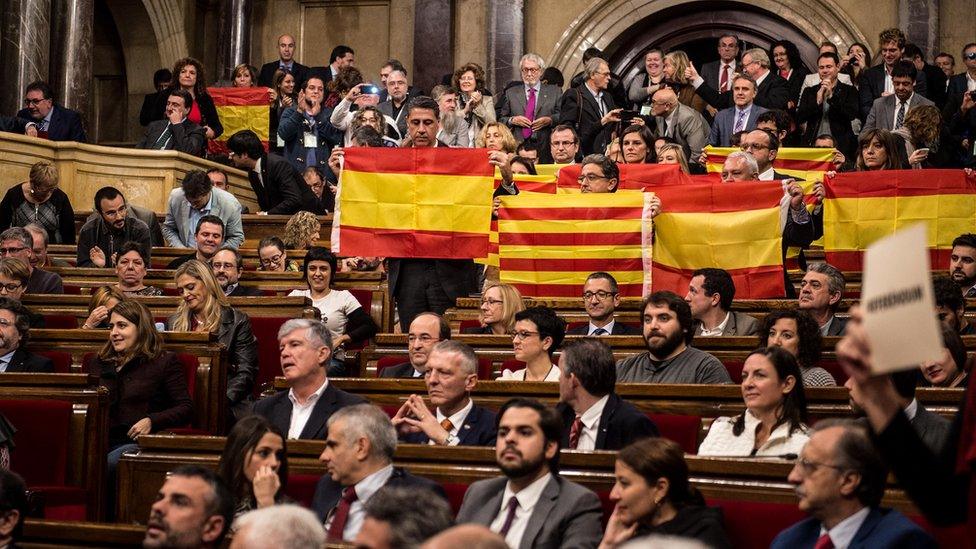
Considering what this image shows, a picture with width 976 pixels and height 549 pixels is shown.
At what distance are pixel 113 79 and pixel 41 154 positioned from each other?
16.3ft

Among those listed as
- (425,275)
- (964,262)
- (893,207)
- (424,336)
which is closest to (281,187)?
(425,275)

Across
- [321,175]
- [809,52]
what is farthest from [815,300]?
[809,52]

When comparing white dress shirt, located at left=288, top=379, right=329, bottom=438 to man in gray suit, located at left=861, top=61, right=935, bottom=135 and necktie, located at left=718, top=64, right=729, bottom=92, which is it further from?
necktie, located at left=718, top=64, right=729, bottom=92

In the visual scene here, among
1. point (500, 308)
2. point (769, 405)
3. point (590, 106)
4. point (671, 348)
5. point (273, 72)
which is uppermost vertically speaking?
point (273, 72)

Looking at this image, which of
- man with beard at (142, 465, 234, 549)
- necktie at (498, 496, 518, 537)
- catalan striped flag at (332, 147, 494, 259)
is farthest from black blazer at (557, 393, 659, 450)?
catalan striped flag at (332, 147, 494, 259)

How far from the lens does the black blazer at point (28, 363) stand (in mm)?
6070

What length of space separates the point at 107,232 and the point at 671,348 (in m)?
4.93

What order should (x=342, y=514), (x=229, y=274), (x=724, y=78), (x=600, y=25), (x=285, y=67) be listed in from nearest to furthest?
(x=342, y=514) → (x=229, y=274) → (x=724, y=78) → (x=285, y=67) → (x=600, y=25)

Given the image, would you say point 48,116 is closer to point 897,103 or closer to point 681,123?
point 681,123

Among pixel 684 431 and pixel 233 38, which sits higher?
pixel 233 38

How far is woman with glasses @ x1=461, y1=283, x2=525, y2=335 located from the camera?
6492 mm

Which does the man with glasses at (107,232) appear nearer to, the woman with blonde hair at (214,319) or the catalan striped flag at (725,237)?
the woman with blonde hair at (214,319)

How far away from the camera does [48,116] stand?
11039 millimetres

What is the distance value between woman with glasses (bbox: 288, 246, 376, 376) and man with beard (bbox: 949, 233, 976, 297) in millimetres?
2898
